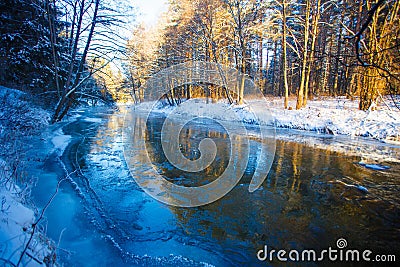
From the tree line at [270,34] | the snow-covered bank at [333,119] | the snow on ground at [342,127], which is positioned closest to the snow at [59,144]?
the tree line at [270,34]

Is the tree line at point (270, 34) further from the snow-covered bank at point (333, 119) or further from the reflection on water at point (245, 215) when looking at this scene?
the reflection on water at point (245, 215)

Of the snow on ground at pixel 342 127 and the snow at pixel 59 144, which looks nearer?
A: the snow at pixel 59 144

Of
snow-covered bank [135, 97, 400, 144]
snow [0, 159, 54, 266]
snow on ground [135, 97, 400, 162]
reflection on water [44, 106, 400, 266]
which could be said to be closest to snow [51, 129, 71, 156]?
reflection on water [44, 106, 400, 266]

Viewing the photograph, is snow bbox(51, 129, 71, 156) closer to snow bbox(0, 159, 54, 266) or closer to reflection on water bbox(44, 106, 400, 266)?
reflection on water bbox(44, 106, 400, 266)

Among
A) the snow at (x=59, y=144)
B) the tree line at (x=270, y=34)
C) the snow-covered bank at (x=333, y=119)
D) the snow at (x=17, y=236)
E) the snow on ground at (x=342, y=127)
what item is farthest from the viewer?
the tree line at (x=270, y=34)

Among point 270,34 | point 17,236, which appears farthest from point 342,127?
point 17,236

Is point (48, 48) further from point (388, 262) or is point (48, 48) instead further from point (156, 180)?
point (388, 262)

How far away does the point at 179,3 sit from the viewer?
83.7ft

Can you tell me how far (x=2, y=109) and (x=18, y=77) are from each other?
8003mm

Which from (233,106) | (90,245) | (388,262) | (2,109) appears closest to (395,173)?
(388,262)

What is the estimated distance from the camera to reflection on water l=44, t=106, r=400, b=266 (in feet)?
11.0

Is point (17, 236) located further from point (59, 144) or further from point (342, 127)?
point (342, 127)

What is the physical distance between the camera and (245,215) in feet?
14.0

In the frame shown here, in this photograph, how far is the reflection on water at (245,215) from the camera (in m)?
3.34
